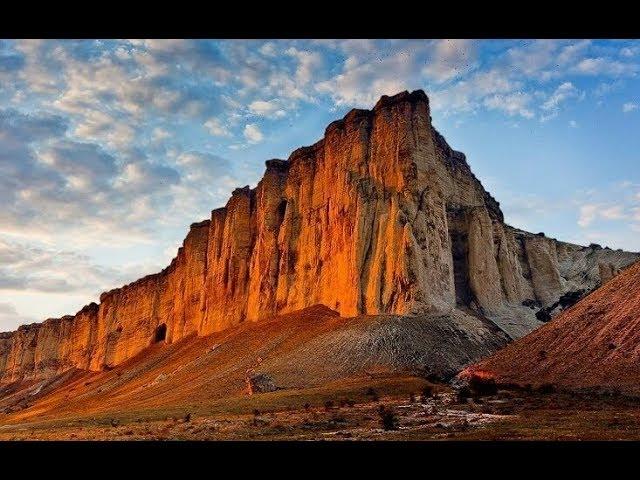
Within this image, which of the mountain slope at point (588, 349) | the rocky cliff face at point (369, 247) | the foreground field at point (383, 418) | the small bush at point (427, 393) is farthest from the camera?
the rocky cliff face at point (369, 247)

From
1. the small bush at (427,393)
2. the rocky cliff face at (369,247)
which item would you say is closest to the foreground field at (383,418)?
the small bush at (427,393)

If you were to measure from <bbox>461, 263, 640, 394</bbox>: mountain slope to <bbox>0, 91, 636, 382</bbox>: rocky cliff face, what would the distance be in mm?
15064

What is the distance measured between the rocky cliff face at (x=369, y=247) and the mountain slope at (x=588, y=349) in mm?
15064

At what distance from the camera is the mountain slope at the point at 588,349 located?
2823cm

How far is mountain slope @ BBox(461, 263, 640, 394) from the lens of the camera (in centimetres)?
2823

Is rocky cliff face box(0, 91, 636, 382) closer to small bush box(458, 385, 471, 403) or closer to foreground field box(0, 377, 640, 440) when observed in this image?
foreground field box(0, 377, 640, 440)

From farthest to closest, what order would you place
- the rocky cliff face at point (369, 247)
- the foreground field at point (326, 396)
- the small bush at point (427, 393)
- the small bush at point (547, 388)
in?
1. the rocky cliff face at point (369, 247)
2. the small bush at point (427, 393)
3. the small bush at point (547, 388)
4. the foreground field at point (326, 396)

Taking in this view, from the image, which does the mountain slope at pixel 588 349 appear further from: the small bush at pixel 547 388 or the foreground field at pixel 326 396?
the foreground field at pixel 326 396

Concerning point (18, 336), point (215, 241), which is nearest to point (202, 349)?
point (215, 241)

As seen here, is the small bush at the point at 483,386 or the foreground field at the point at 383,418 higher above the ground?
the small bush at the point at 483,386

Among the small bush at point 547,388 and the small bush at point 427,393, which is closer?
the small bush at point 547,388

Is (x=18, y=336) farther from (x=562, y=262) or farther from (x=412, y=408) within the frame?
(x=412, y=408)

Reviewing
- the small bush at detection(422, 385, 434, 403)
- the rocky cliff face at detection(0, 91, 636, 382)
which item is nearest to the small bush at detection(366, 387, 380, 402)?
the small bush at detection(422, 385, 434, 403)
